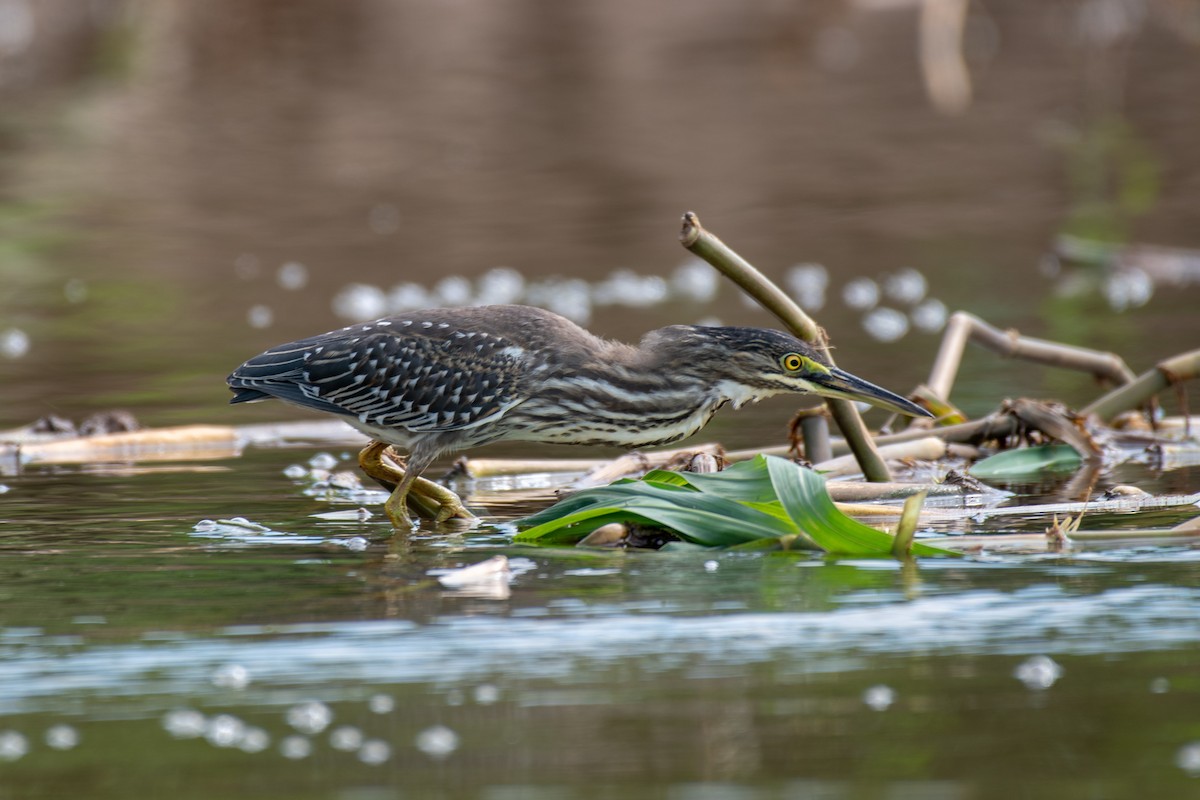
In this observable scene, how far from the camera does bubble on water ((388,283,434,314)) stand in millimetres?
16781

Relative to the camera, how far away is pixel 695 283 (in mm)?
17906

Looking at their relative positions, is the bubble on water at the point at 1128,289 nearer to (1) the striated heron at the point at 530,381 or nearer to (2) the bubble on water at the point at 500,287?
(2) the bubble on water at the point at 500,287

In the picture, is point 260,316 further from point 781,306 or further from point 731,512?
point 731,512

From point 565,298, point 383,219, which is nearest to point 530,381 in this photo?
point 565,298

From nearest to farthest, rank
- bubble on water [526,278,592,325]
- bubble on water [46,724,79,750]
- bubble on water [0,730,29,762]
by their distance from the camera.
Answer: bubble on water [0,730,29,762] < bubble on water [46,724,79,750] < bubble on water [526,278,592,325]

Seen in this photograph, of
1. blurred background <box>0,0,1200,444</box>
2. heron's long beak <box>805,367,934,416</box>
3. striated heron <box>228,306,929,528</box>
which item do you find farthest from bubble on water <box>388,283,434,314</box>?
heron's long beak <box>805,367,934,416</box>

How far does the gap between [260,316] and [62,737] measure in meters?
11.5

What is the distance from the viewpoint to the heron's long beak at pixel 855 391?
855 cm

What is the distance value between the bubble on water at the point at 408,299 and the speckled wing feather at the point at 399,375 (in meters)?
7.19

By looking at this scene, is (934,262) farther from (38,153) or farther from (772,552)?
(38,153)

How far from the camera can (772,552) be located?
297 inches

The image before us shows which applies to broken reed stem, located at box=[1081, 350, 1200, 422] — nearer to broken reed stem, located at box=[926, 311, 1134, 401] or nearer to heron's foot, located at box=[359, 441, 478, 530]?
broken reed stem, located at box=[926, 311, 1134, 401]

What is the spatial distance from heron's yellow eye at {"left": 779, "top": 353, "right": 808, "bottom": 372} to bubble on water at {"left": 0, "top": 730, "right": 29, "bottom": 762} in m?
4.39

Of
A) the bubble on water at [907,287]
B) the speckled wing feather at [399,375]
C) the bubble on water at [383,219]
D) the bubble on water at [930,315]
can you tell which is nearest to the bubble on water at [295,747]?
the speckled wing feather at [399,375]
